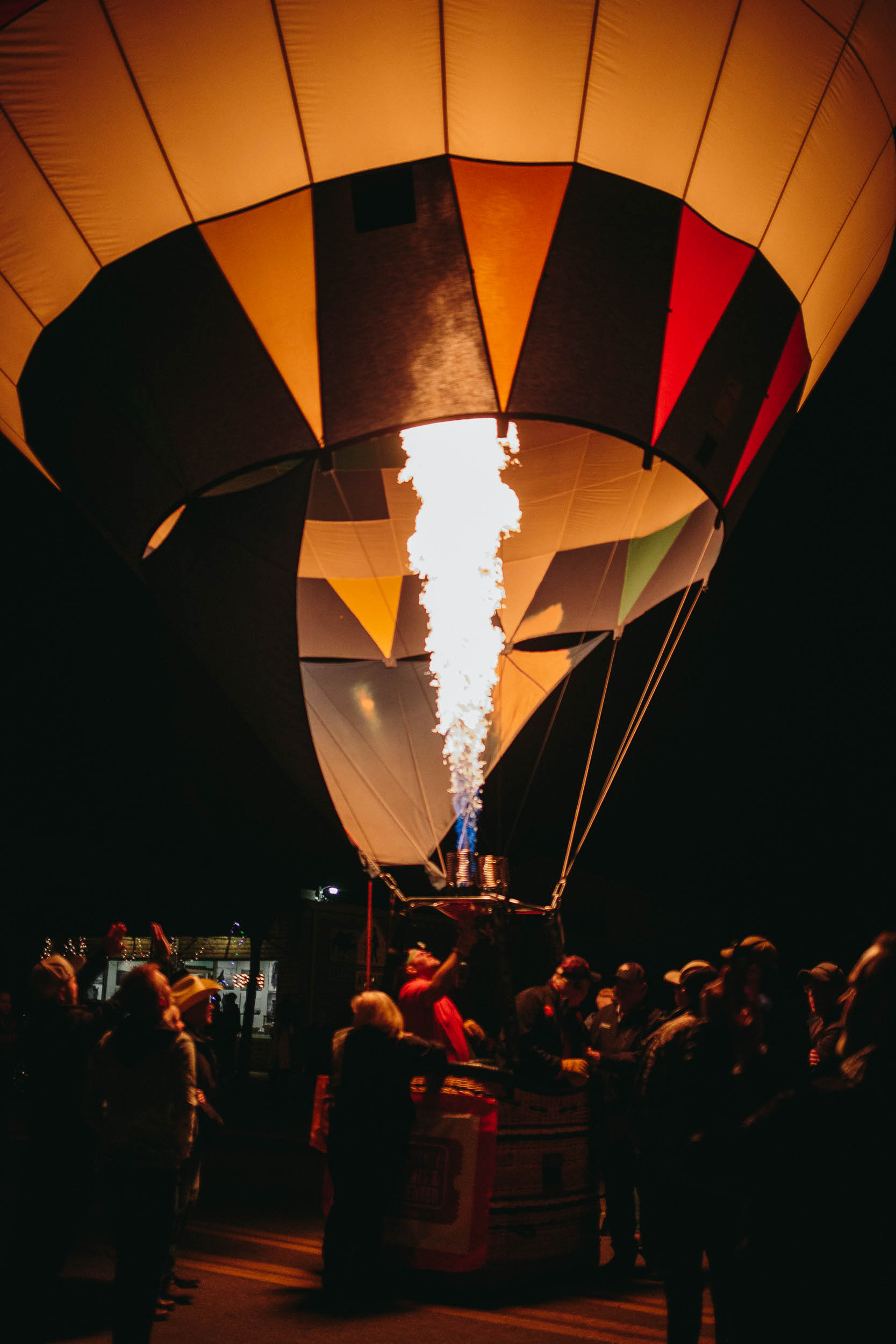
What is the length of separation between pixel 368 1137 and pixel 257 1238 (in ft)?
6.95

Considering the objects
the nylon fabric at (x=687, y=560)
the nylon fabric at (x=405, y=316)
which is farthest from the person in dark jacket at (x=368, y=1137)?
the nylon fabric at (x=687, y=560)

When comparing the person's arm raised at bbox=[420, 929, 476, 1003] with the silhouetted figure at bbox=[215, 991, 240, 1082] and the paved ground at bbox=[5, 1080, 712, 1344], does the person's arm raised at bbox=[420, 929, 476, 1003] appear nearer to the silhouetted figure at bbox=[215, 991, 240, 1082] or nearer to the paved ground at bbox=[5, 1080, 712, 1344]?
the paved ground at bbox=[5, 1080, 712, 1344]

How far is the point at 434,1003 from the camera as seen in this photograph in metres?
5.78

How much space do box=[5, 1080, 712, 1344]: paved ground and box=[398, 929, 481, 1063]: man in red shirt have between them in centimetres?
119

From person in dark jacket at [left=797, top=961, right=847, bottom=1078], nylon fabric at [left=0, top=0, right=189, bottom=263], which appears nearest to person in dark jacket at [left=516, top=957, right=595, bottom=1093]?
person in dark jacket at [left=797, top=961, right=847, bottom=1078]

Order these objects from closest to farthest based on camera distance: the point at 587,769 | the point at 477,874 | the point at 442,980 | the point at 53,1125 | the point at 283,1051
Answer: the point at 53,1125 → the point at 442,980 → the point at 477,874 → the point at 587,769 → the point at 283,1051

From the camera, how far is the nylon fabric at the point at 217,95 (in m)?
Answer: 5.88

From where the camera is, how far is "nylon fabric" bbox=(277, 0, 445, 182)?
230 inches

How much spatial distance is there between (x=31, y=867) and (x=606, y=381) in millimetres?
14627

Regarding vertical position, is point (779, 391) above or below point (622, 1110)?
above

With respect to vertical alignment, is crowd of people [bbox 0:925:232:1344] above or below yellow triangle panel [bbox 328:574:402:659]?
below

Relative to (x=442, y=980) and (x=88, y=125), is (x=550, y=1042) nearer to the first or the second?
(x=442, y=980)

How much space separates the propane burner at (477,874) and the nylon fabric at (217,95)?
432 cm

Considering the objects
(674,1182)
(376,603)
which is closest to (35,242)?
(376,603)
